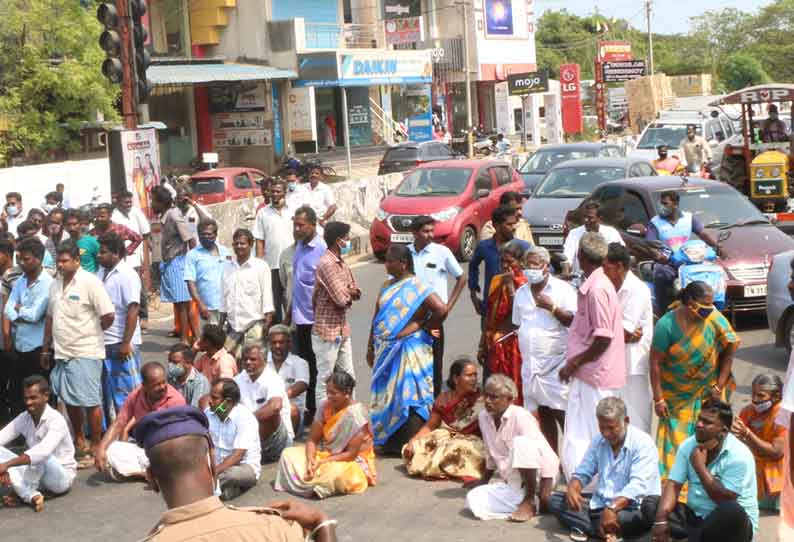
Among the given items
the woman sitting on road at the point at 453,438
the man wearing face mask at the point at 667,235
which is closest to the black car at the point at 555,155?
the man wearing face mask at the point at 667,235

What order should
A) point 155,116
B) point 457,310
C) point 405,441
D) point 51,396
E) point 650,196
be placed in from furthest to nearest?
point 155,116
point 457,310
point 650,196
point 51,396
point 405,441

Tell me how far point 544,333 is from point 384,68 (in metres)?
31.0

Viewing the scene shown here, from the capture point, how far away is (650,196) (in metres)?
14.2

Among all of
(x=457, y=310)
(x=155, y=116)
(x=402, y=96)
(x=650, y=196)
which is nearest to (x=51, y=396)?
(x=457, y=310)

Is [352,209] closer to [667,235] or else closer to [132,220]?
[132,220]

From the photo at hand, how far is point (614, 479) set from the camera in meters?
7.12

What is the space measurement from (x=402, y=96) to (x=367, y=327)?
3129 cm

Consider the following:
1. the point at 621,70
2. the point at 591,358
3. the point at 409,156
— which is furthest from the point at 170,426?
the point at 621,70

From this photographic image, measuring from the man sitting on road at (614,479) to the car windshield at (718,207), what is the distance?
7081mm

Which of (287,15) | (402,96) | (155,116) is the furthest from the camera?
(402,96)

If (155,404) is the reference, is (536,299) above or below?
above

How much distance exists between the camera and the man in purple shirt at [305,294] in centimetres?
1005

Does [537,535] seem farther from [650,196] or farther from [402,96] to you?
[402,96]

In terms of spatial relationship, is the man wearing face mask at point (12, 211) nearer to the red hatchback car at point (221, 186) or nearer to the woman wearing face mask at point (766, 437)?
the red hatchback car at point (221, 186)
